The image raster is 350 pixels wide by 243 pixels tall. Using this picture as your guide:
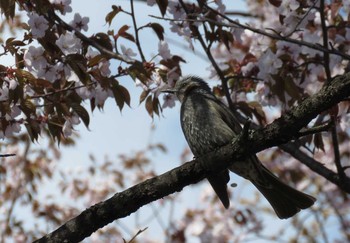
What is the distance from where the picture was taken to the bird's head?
509cm

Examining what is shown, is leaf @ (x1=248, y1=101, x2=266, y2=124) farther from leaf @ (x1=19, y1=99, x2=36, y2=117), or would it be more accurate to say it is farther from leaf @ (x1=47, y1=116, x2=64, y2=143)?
leaf @ (x1=19, y1=99, x2=36, y2=117)

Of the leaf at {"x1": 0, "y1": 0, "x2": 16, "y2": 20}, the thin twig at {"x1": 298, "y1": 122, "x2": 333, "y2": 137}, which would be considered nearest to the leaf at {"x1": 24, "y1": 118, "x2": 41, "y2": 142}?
the leaf at {"x1": 0, "y1": 0, "x2": 16, "y2": 20}

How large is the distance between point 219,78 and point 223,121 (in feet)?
2.32

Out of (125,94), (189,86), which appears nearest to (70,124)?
(125,94)

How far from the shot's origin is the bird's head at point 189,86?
16.7 ft

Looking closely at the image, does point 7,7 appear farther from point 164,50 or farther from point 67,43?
point 164,50

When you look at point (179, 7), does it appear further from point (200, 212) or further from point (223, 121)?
point (200, 212)

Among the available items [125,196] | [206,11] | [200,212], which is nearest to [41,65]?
[125,196]

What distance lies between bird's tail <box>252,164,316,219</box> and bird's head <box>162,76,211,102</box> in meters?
1.06

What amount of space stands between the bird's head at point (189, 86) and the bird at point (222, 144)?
Result: 78 millimetres

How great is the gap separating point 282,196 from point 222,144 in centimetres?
56

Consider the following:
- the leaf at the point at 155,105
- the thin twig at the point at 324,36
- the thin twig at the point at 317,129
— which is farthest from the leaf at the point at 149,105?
the thin twig at the point at 317,129

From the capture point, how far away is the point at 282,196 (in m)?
4.34

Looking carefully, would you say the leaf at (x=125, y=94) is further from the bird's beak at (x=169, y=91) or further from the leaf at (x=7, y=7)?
the leaf at (x=7, y=7)
